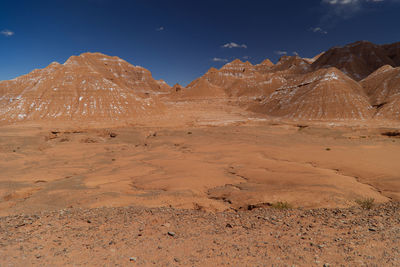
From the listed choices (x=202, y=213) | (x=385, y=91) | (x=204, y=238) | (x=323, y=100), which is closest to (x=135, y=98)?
(x=323, y=100)

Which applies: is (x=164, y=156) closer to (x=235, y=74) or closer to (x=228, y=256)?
(x=228, y=256)

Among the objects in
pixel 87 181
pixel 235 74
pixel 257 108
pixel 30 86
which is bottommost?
pixel 87 181

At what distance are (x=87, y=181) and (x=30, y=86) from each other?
48630 mm

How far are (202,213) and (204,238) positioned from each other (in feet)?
4.46

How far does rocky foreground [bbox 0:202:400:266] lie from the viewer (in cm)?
376

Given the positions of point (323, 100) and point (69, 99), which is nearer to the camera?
point (69, 99)

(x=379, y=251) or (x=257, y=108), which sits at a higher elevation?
(x=257, y=108)

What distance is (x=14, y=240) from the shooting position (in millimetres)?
4484

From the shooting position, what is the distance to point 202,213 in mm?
5910

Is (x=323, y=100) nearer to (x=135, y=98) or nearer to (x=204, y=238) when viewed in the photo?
(x=135, y=98)

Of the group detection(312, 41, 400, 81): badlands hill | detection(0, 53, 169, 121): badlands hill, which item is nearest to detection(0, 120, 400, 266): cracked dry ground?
detection(0, 53, 169, 121): badlands hill

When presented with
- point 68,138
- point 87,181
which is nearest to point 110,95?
point 68,138

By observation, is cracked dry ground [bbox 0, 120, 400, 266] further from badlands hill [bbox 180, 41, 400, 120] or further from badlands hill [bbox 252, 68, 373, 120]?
badlands hill [bbox 180, 41, 400, 120]

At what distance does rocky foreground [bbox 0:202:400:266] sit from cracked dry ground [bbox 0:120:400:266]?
0.02 metres
